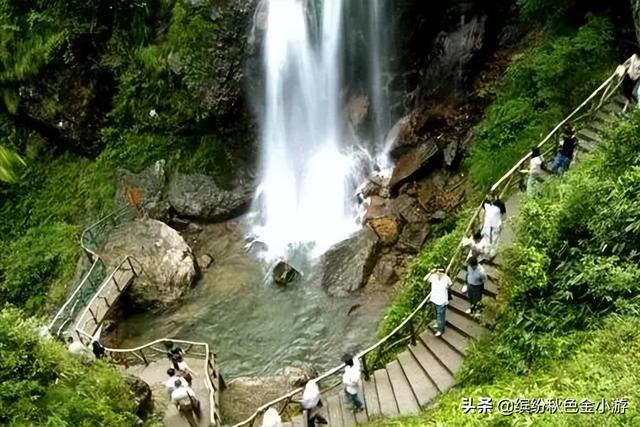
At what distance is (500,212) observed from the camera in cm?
903

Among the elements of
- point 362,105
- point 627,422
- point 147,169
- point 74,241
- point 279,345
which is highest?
point 362,105

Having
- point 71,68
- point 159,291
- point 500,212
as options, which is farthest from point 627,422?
A: point 71,68

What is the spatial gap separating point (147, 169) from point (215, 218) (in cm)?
278

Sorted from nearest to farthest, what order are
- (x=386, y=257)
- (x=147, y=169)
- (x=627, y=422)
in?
(x=627, y=422) < (x=386, y=257) < (x=147, y=169)

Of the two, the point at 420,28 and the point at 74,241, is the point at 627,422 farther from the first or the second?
the point at 74,241

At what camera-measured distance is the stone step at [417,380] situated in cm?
868

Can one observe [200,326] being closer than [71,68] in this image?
Yes

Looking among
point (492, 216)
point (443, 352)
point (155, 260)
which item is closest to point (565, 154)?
point (492, 216)

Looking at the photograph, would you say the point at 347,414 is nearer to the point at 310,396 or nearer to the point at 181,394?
the point at 310,396

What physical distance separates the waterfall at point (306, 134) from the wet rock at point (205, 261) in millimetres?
1555

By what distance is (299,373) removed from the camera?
36.7 ft

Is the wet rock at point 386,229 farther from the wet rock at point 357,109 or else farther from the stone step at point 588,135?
the stone step at point 588,135

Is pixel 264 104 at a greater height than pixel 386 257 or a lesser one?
greater

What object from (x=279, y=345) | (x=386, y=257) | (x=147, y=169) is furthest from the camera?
(x=147, y=169)
